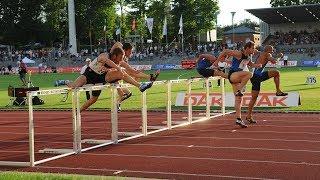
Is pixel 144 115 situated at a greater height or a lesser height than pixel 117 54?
lesser

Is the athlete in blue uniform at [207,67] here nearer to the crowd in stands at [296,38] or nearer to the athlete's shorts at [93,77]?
the athlete's shorts at [93,77]

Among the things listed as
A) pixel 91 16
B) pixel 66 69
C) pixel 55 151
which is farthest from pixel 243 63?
pixel 91 16

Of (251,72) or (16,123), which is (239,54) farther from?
(16,123)

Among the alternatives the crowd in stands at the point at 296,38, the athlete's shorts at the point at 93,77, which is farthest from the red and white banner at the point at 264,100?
the crowd in stands at the point at 296,38

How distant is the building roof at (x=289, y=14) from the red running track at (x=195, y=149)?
51884mm

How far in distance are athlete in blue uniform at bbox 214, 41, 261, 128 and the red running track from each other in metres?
0.58

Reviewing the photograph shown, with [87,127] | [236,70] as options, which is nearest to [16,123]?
[87,127]

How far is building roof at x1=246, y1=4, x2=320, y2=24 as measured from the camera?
6531 centimetres

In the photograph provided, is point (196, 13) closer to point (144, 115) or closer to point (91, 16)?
point (91, 16)

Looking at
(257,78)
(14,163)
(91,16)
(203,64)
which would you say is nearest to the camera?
(14,163)

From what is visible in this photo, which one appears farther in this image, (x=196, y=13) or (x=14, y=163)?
(x=196, y=13)

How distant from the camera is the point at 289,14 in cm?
6875

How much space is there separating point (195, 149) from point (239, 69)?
380cm

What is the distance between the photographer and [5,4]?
265ft
